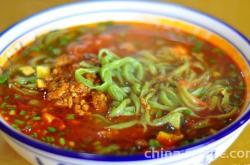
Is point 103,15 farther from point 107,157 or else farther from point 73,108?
point 107,157

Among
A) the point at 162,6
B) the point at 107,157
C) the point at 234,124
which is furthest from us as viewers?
the point at 162,6

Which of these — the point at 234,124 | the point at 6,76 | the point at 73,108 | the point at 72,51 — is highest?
the point at 72,51

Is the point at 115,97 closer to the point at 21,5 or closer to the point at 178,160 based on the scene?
the point at 178,160

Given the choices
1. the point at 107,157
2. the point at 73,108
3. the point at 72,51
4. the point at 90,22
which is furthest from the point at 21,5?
the point at 107,157

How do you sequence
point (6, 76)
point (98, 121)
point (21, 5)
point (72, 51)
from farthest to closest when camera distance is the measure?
point (21, 5) < point (72, 51) < point (6, 76) < point (98, 121)

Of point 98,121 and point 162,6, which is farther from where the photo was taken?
point 162,6

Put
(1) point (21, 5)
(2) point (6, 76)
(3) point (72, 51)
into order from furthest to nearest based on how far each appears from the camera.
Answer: (1) point (21, 5) < (3) point (72, 51) < (2) point (6, 76)

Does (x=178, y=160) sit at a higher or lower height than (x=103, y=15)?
lower

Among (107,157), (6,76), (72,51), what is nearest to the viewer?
(107,157)

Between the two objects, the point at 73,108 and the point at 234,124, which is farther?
the point at 73,108
